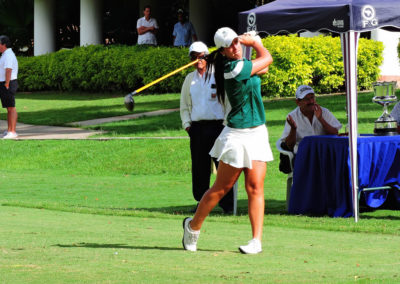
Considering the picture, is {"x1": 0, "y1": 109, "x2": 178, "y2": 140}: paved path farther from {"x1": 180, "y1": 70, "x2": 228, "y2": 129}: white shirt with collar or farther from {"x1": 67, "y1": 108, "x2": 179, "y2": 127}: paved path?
{"x1": 180, "y1": 70, "x2": 228, "y2": 129}: white shirt with collar

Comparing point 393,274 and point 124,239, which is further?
point 124,239

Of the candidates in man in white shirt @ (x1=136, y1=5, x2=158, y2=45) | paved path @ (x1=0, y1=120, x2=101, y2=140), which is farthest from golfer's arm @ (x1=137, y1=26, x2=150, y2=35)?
paved path @ (x1=0, y1=120, x2=101, y2=140)

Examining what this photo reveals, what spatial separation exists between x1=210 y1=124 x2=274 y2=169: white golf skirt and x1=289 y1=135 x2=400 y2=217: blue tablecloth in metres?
2.91

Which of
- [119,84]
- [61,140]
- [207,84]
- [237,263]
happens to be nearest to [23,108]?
[119,84]

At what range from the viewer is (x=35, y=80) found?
107ft

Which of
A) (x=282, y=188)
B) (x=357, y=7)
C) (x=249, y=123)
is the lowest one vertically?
(x=282, y=188)

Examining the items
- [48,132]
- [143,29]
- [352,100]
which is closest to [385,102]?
[352,100]

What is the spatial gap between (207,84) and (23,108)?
1708cm

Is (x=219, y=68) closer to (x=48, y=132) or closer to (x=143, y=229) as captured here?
(x=143, y=229)

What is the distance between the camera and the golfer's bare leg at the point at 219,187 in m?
7.34

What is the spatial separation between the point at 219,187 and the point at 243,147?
0.41m

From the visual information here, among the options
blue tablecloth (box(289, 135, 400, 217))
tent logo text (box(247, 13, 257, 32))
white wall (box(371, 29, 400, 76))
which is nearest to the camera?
blue tablecloth (box(289, 135, 400, 217))

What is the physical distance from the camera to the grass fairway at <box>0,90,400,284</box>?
6.41 metres

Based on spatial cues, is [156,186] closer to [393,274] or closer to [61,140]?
[61,140]
